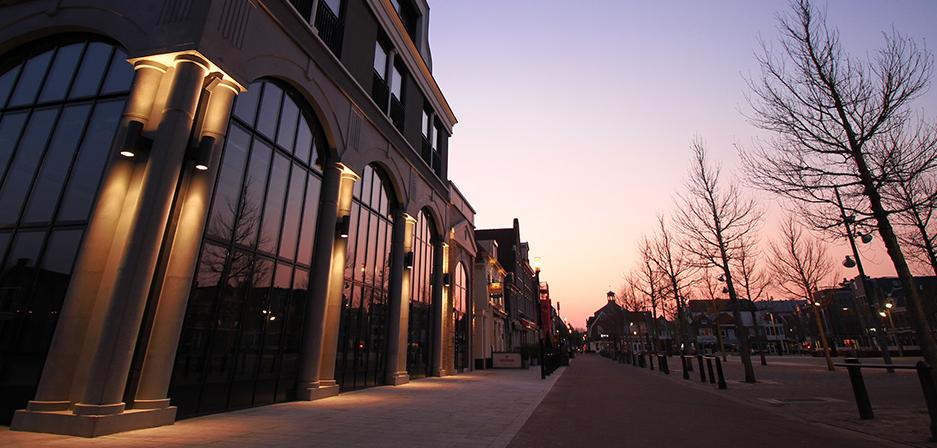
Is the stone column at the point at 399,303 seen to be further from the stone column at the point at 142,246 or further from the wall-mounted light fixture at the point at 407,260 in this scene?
the stone column at the point at 142,246

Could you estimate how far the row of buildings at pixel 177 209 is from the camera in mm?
6520

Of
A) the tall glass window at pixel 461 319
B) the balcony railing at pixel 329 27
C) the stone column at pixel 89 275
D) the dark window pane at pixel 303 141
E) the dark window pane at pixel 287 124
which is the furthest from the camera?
the tall glass window at pixel 461 319

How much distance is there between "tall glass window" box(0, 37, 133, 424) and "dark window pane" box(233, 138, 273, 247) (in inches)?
95.9

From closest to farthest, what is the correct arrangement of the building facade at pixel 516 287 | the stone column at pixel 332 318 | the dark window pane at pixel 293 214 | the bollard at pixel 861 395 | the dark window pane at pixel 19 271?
the dark window pane at pixel 19 271 → the bollard at pixel 861 395 → the dark window pane at pixel 293 214 → the stone column at pixel 332 318 → the building facade at pixel 516 287

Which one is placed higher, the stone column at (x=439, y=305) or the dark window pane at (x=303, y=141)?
the dark window pane at (x=303, y=141)

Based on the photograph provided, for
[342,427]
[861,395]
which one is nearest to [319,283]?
[342,427]

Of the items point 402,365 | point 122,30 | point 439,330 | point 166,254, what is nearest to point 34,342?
point 166,254

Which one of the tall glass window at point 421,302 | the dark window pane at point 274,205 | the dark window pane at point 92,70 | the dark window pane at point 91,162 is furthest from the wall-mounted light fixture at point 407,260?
the dark window pane at point 92,70

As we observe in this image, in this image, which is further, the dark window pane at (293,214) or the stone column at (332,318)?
the stone column at (332,318)

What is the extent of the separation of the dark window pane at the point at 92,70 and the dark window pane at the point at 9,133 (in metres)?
1.34

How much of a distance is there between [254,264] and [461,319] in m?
18.0

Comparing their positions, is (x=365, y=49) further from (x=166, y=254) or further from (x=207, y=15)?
(x=166, y=254)

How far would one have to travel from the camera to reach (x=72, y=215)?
7.49m

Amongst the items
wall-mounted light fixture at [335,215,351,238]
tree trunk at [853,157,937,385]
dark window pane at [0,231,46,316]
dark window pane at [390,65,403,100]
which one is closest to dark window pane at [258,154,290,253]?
wall-mounted light fixture at [335,215,351,238]
